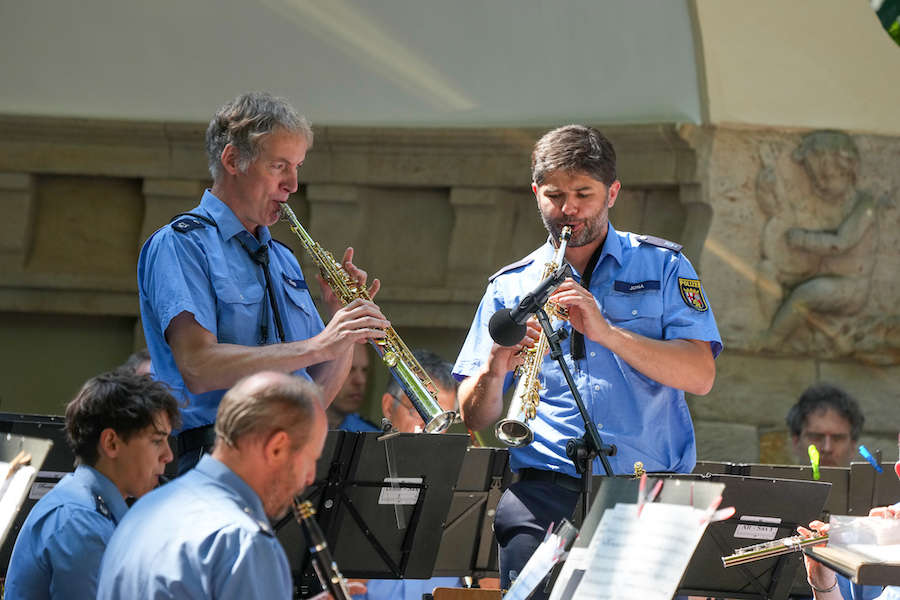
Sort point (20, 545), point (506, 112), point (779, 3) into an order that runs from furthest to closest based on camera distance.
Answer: point (506, 112)
point (779, 3)
point (20, 545)

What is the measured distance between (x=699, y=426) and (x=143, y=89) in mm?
3531

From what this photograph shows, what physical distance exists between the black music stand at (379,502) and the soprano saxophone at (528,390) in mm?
228

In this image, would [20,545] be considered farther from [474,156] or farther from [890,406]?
[890,406]

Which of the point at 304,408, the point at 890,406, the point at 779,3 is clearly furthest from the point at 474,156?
the point at 304,408

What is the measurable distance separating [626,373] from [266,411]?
1556mm

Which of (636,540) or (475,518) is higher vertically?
(636,540)

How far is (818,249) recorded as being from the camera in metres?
6.51

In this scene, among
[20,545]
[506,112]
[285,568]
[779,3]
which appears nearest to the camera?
[285,568]

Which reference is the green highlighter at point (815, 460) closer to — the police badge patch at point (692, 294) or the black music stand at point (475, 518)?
the police badge patch at point (692, 294)

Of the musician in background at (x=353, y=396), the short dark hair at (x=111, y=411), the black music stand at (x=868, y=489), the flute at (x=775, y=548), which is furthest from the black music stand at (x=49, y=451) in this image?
the black music stand at (x=868, y=489)

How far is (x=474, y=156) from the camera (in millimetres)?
7074

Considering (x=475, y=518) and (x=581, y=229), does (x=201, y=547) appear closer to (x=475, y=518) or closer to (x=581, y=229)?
(x=581, y=229)

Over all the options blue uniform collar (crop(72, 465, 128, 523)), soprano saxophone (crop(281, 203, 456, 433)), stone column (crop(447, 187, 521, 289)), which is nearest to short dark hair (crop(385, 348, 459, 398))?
stone column (crop(447, 187, 521, 289))

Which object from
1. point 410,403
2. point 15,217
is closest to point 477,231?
point 410,403
